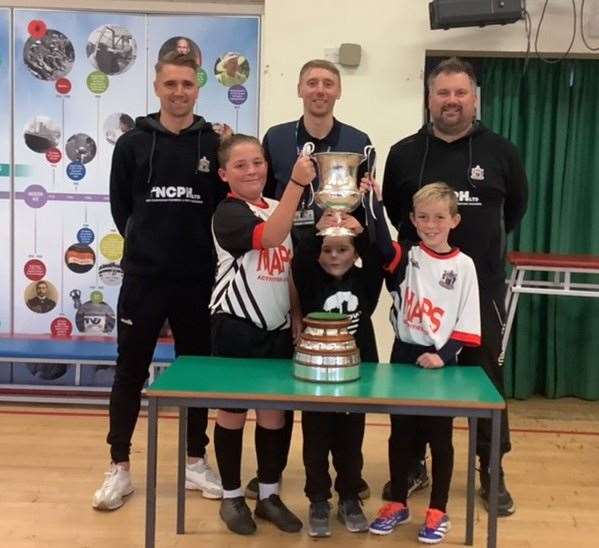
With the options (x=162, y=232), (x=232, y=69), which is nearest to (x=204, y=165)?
(x=162, y=232)

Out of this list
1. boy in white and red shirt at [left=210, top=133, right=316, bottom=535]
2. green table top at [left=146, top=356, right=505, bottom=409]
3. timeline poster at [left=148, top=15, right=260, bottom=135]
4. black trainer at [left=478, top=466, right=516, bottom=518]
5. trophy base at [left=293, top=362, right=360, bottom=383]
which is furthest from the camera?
timeline poster at [left=148, top=15, right=260, bottom=135]

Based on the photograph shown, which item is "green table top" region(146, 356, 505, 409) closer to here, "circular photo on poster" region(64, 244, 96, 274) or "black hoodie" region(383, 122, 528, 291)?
"black hoodie" region(383, 122, 528, 291)

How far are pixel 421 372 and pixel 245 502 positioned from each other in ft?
3.02

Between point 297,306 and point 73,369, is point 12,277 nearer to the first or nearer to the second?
point 73,369

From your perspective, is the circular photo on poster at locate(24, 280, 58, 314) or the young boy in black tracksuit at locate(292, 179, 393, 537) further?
the circular photo on poster at locate(24, 280, 58, 314)

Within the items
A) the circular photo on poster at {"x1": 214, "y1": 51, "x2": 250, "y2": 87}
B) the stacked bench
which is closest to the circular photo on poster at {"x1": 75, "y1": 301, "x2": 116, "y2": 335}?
the stacked bench

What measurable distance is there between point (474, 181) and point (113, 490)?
71.7 inches

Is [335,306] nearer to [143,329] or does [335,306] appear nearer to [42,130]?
[143,329]

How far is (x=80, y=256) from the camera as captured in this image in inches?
176

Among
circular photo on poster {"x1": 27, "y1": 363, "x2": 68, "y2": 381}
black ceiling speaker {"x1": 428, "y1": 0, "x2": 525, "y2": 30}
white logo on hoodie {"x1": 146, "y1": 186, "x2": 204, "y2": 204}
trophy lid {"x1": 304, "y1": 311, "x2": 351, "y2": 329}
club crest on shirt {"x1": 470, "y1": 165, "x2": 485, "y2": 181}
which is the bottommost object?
circular photo on poster {"x1": 27, "y1": 363, "x2": 68, "y2": 381}

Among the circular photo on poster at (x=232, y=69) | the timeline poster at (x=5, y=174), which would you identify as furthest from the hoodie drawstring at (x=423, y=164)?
the timeline poster at (x=5, y=174)

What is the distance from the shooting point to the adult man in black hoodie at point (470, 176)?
272cm

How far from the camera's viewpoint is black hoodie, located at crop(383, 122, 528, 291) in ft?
9.04

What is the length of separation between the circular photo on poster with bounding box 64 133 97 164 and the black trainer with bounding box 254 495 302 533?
2492 millimetres
